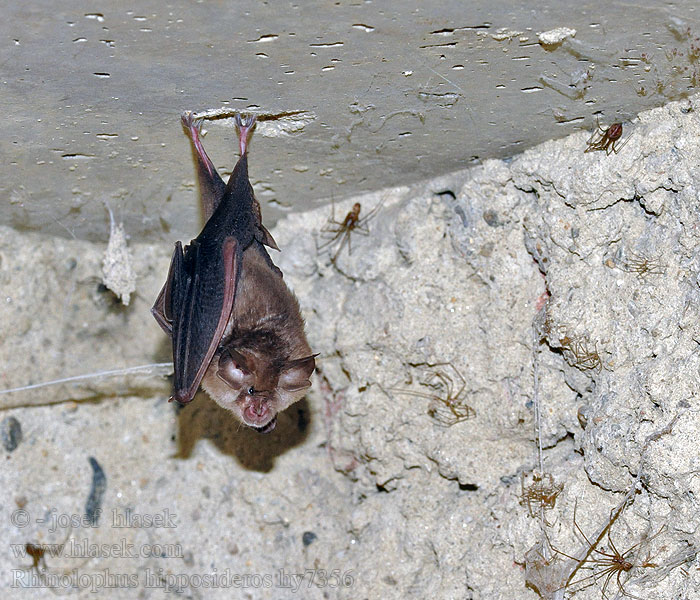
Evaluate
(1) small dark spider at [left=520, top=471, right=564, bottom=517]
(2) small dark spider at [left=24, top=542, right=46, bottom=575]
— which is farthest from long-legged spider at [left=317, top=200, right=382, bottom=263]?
(2) small dark spider at [left=24, top=542, right=46, bottom=575]

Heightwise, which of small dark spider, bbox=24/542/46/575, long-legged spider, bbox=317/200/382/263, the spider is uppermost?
the spider

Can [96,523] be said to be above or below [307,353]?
below

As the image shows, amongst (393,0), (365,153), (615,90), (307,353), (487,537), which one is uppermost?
(393,0)

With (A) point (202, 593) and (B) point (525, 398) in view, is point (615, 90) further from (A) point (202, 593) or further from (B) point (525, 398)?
(A) point (202, 593)

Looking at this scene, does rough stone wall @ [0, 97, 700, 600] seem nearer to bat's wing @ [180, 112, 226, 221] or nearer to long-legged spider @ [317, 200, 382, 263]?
long-legged spider @ [317, 200, 382, 263]

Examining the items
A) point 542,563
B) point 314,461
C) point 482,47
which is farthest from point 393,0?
point 314,461

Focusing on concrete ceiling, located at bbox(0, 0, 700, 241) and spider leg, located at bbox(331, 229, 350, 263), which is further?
spider leg, located at bbox(331, 229, 350, 263)

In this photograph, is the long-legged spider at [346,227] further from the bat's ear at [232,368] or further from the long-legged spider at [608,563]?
the long-legged spider at [608,563]

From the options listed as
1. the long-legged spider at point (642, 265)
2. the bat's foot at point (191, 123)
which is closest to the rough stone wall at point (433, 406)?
the long-legged spider at point (642, 265)
